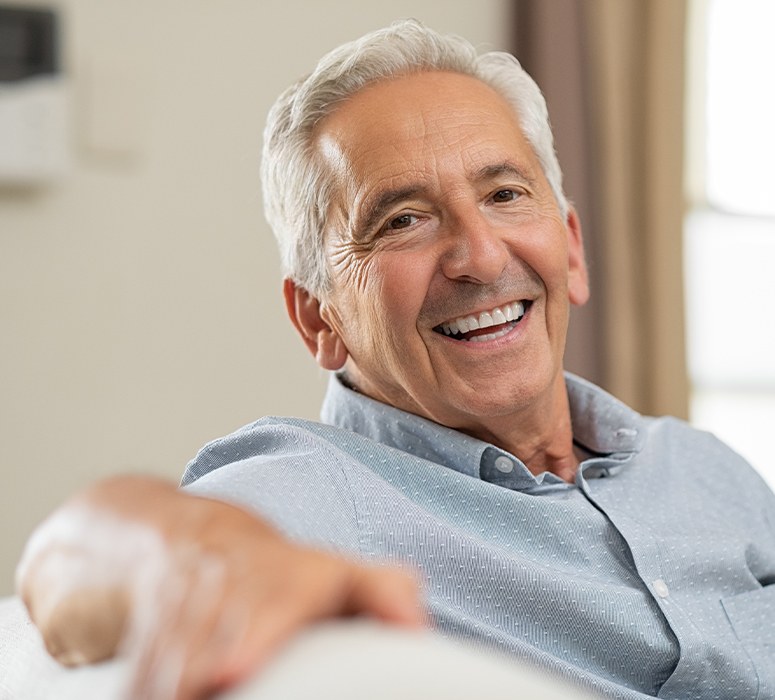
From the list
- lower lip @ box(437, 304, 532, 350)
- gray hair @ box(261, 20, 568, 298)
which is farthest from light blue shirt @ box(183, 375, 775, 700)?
gray hair @ box(261, 20, 568, 298)

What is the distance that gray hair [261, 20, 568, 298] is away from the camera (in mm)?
1552

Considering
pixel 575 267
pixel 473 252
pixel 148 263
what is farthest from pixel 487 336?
pixel 148 263

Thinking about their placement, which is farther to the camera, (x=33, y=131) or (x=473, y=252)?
(x=33, y=131)

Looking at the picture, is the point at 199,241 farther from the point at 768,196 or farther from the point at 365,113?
the point at 768,196

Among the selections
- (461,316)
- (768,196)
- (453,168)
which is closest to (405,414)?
(461,316)

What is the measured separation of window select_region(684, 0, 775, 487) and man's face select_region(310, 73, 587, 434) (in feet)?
6.21

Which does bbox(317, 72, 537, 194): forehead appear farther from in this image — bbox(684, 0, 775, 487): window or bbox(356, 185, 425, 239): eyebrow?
bbox(684, 0, 775, 487): window

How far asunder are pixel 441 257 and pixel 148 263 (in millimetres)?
1356

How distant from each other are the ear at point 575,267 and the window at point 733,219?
1610mm

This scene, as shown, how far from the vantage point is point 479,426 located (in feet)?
5.02

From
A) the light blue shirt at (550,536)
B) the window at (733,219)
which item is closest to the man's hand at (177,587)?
the light blue shirt at (550,536)

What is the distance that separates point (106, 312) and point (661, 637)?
1.65 metres

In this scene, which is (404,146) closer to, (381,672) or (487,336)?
(487,336)

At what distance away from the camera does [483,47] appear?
305 cm
